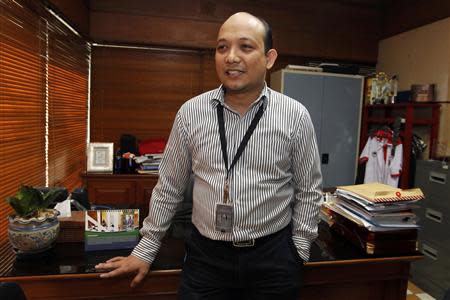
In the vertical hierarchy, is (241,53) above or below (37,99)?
above

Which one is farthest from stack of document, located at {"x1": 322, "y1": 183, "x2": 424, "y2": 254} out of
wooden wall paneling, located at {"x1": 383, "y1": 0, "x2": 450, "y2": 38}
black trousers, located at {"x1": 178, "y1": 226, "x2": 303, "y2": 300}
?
wooden wall paneling, located at {"x1": 383, "y1": 0, "x2": 450, "y2": 38}

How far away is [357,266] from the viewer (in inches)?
52.1

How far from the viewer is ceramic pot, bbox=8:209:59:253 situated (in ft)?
3.63

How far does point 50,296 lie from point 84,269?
0.15m

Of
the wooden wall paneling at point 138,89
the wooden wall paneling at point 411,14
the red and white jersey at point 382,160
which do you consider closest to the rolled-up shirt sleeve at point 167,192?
the wooden wall paneling at point 138,89

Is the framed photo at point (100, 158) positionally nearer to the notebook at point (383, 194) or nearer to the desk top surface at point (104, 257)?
the desk top surface at point (104, 257)

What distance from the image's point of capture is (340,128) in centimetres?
358

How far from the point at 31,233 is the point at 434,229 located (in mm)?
2931

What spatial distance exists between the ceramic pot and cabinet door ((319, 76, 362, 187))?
293 centimetres

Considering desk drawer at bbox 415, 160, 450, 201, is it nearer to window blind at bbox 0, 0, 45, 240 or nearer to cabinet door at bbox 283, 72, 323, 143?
cabinet door at bbox 283, 72, 323, 143

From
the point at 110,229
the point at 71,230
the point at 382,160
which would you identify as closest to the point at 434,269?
the point at 382,160

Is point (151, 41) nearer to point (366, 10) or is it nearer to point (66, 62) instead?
point (66, 62)

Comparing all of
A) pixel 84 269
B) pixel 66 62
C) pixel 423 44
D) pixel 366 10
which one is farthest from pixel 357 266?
pixel 366 10

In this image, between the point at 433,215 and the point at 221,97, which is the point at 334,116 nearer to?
the point at 433,215
